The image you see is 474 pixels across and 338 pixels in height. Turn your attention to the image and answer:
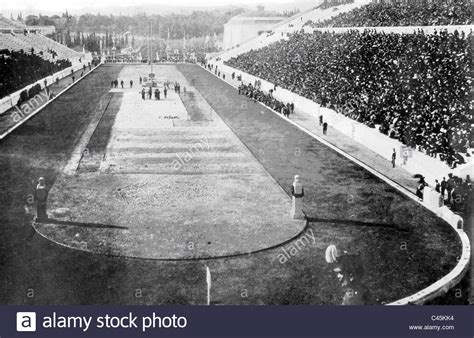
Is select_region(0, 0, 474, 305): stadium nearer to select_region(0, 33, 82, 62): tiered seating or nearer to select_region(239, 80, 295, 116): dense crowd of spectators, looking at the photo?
select_region(239, 80, 295, 116): dense crowd of spectators

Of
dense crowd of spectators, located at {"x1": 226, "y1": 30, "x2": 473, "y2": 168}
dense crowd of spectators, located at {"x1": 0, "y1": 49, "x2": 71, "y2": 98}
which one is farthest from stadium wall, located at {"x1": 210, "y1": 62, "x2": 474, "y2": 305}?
dense crowd of spectators, located at {"x1": 0, "y1": 49, "x2": 71, "y2": 98}

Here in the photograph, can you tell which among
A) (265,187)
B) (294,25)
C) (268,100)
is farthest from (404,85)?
(294,25)

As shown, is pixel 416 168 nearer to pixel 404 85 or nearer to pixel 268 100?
pixel 404 85

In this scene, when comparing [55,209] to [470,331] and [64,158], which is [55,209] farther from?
[470,331]

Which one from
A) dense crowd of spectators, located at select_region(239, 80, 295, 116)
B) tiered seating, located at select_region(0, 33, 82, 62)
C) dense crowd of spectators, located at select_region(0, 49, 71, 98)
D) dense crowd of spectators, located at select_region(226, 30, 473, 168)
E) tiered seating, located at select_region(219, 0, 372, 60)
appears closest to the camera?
dense crowd of spectators, located at select_region(226, 30, 473, 168)

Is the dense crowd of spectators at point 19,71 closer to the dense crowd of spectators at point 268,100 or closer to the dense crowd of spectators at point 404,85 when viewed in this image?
the dense crowd of spectators at point 268,100

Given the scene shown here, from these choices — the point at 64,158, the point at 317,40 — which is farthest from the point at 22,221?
the point at 317,40
